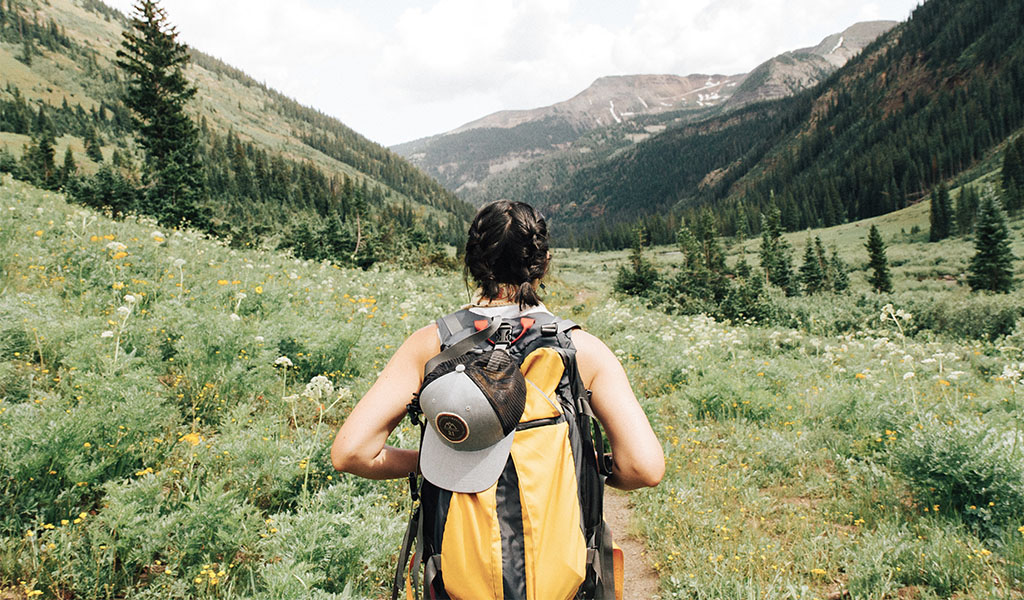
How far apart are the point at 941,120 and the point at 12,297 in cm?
16209

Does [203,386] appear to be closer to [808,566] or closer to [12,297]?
[12,297]

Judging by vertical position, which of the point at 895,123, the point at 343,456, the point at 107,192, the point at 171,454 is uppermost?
the point at 895,123

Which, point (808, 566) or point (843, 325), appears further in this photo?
point (843, 325)

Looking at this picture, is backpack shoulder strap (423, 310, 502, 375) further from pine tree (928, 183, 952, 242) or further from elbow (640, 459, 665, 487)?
pine tree (928, 183, 952, 242)

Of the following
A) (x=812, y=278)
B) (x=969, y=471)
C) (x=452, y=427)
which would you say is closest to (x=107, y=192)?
(x=452, y=427)

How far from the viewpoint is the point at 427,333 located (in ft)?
6.26

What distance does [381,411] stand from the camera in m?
1.84

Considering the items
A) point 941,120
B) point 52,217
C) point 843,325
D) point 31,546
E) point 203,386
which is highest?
point 941,120

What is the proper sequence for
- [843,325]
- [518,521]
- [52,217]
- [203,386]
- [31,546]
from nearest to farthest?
[518,521] → [31,546] → [203,386] → [52,217] → [843,325]

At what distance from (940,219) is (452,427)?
87.2 meters

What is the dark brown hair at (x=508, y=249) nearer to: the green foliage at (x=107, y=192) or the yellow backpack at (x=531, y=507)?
the yellow backpack at (x=531, y=507)

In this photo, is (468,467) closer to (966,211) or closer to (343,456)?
(343,456)

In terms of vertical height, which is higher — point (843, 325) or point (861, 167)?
point (861, 167)

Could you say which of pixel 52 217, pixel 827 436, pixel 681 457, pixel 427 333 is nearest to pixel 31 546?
pixel 427 333
